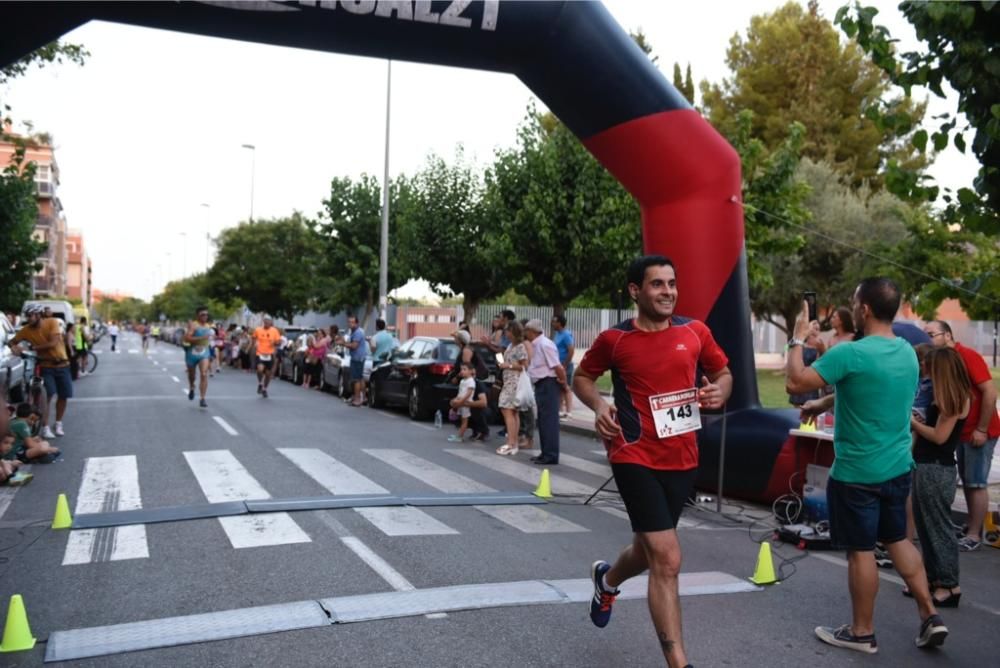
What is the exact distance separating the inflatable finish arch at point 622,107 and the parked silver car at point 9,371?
23.3ft

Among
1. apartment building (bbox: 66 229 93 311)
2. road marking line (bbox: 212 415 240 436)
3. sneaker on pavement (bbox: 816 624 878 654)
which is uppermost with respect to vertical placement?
apartment building (bbox: 66 229 93 311)

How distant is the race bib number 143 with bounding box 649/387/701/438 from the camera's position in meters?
4.11

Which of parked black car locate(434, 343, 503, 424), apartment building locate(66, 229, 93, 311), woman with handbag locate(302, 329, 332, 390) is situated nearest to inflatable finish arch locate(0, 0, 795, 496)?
parked black car locate(434, 343, 503, 424)

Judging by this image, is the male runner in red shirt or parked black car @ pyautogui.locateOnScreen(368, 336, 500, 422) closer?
the male runner in red shirt

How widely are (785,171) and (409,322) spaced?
21043 millimetres

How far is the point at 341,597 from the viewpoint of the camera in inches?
204

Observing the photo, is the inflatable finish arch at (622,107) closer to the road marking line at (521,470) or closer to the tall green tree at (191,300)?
the road marking line at (521,470)

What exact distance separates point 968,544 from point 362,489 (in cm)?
541

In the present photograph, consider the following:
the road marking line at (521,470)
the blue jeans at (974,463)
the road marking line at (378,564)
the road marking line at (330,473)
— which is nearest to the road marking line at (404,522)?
the road marking line at (378,564)

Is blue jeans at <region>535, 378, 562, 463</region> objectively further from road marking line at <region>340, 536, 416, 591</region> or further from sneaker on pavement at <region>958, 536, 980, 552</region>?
sneaker on pavement at <region>958, 536, 980, 552</region>

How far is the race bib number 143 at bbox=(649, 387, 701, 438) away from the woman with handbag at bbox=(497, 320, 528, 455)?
7.61m

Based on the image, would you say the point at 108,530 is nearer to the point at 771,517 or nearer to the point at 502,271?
the point at 771,517

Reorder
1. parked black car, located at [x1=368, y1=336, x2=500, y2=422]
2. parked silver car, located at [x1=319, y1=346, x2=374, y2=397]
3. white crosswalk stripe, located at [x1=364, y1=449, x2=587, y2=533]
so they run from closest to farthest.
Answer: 1. white crosswalk stripe, located at [x1=364, y1=449, x2=587, y2=533]
2. parked black car, located at [x1=368, y1=336, x2=500, y2=422]
3. parked silver car, located at [x1=319, y1=346, x2=374, y2=397]

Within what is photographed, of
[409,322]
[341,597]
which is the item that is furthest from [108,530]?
[409,322]
